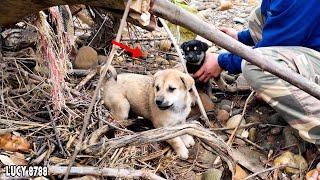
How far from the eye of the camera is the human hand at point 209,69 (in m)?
4.59

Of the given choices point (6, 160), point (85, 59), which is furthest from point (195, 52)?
point (6, 160)

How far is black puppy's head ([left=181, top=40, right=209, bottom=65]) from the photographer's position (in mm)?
4570

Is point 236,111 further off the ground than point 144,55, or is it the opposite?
point 144,55

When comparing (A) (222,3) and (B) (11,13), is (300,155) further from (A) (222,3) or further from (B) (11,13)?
(A) (222,3)

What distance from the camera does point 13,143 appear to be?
3.45m

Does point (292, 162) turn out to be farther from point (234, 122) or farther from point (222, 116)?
point (222, 116)

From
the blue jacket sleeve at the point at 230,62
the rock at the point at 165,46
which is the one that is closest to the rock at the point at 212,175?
the blue jacket sleeve at the point at 230,62

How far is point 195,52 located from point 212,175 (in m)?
1.35

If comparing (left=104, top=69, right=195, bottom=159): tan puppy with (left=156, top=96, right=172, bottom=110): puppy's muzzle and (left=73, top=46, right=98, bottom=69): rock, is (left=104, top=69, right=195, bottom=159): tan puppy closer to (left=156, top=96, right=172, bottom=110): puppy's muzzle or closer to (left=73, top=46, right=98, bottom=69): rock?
(left=156, top=96, right=172, bottom=110): puppy's muzzle

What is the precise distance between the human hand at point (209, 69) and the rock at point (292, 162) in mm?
1033

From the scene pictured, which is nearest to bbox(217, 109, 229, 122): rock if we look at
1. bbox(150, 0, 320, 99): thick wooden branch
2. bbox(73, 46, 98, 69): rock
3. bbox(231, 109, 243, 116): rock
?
bbox(231, 109, 243, 116): rock

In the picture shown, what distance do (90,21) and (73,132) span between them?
2.08m

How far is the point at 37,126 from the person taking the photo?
3.70 meters

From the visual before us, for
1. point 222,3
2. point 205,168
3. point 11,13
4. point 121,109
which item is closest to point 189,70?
point 121,109
